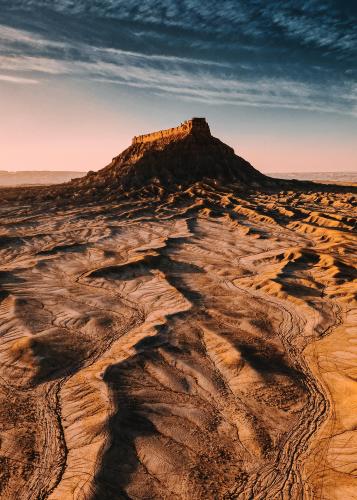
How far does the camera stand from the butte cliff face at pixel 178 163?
45981mm

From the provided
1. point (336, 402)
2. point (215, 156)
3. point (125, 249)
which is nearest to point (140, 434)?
point (336, 402)

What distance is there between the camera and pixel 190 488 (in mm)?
4887

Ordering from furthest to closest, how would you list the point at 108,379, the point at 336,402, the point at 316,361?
the point at 316,361, the point at 108,379, the point at 336,402

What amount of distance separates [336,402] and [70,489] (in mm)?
4562

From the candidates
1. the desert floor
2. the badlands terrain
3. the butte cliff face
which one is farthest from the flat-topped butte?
the desert floor

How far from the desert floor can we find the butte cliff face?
30.2 metres

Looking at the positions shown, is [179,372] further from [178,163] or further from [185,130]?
[185,130]

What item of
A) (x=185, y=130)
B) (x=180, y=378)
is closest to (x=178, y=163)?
(x=185, y=130)

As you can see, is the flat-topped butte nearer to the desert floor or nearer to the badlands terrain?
the badlands terrain

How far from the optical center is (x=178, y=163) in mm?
48219

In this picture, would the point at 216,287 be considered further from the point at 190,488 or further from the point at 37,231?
the point at 37,231

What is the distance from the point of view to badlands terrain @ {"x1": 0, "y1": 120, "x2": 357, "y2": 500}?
5.11 m

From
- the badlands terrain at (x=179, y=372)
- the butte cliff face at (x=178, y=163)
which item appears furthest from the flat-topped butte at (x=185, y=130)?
the badlands terrain at (x=179, y=372)

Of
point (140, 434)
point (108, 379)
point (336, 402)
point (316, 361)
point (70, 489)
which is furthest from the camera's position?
point (316, 361)
